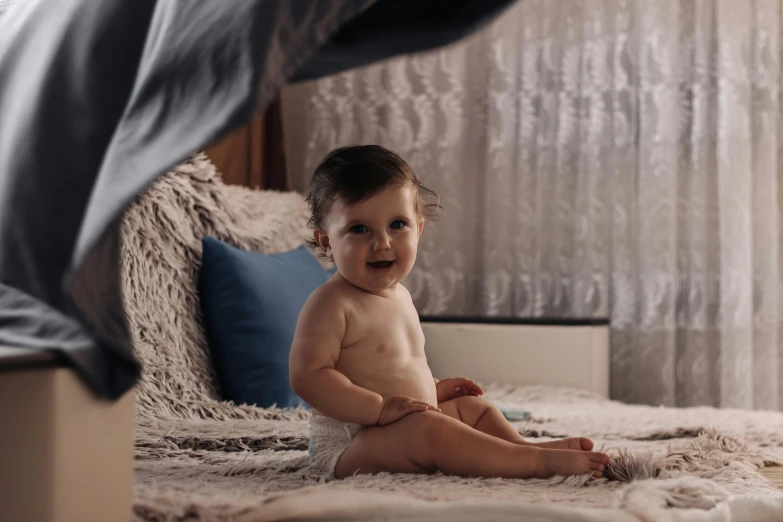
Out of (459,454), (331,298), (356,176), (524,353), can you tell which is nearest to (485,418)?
(459,454)

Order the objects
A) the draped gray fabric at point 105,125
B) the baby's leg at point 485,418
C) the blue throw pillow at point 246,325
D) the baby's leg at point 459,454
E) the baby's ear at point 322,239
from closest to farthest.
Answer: the draped gray fabric at point 105,125 → the baby's leg at point 459,454 → the baby's leg at point 485,418 → the baby's ear at point 322,239 → the blue throw pillow at point 246,325

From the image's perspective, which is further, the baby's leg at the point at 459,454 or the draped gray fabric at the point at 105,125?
the baby's leg at the point at 459,454

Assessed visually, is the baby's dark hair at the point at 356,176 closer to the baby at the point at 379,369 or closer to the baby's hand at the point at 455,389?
the baby at the point at 379,369

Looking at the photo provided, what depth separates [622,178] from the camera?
256 cm

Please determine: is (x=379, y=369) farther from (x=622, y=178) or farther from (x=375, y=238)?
(x=622, y=178)

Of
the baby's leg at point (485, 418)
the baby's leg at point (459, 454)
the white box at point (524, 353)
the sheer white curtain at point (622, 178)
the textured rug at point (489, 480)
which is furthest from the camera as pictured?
the sheer white curtain at point (622, 178)

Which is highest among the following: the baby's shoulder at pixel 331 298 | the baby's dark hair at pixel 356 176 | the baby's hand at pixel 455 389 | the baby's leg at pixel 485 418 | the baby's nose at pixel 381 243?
the baby's dark hair at pixel 356 176

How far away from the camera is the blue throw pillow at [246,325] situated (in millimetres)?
1704

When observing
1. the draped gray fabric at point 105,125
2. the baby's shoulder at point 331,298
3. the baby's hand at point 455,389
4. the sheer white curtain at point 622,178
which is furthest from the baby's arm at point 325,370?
the sheer white curtain at point 622,178

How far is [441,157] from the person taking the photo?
274 cm

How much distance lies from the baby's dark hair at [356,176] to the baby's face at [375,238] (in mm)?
12

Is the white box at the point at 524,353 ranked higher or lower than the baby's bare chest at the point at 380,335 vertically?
lower

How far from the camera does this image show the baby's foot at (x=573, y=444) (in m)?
1.15

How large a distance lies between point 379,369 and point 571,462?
0.30 m
